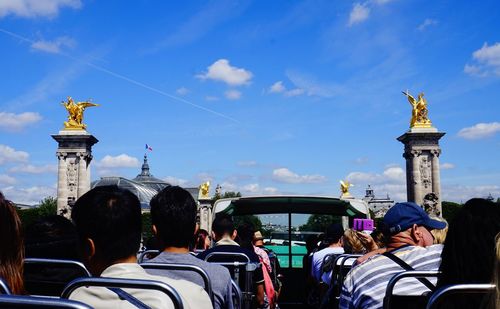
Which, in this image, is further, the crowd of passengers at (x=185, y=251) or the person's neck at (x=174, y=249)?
the person's neck at (x=174, y=249)

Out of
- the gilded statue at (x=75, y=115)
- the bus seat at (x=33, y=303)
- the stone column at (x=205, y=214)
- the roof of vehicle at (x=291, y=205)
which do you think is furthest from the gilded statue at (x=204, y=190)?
the bus seat at (x=33, y=303)

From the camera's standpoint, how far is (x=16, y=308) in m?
2.00

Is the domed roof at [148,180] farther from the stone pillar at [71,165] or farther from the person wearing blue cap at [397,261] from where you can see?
the person wearing blue cap at [397,261]

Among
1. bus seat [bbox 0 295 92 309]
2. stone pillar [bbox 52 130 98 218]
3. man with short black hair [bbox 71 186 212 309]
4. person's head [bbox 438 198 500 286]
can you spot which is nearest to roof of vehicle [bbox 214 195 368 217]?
→ man with short black hair [bbox 71 186 212 309]

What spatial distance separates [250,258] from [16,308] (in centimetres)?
497

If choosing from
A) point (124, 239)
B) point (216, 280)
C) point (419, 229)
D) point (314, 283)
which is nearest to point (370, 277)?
point (419, 229)

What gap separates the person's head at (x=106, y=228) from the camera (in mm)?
3197

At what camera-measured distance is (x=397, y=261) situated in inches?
174

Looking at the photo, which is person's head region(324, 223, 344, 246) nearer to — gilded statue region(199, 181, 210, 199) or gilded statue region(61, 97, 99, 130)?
gilded statue region(61, 97, 99, 130)

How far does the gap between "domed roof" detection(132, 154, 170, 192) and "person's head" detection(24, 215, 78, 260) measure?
135 m

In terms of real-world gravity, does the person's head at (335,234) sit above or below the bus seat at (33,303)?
above

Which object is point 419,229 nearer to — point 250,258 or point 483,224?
point 483,224

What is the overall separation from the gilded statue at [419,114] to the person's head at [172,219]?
41549 millimetres

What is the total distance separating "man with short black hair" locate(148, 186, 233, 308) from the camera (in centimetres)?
455
